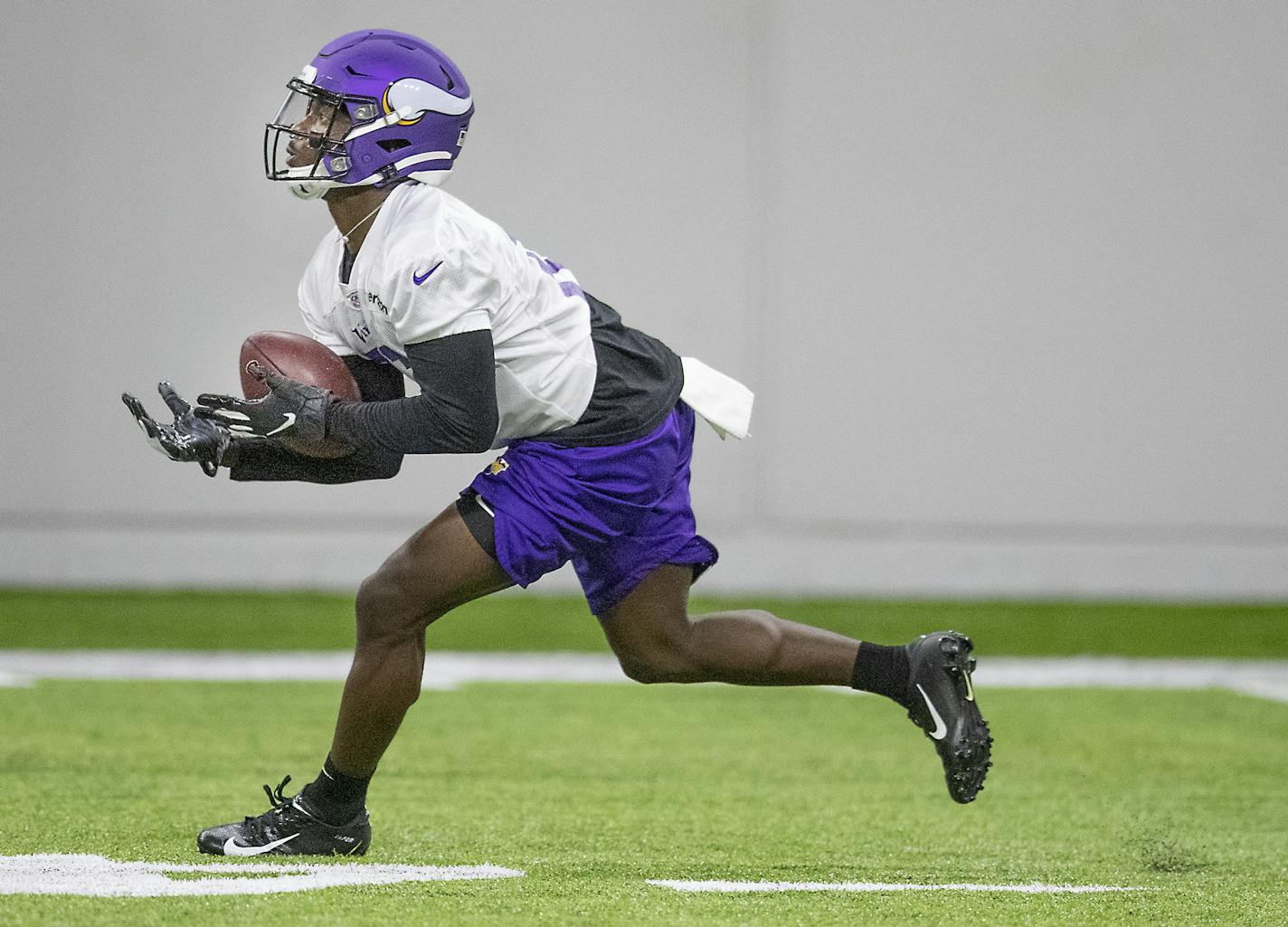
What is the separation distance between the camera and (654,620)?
2695 mm

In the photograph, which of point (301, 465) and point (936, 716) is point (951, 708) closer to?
point (936, 716)

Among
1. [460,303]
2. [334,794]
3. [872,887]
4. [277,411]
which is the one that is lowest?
[872,887]

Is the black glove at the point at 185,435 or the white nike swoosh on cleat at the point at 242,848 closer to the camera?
the black glove at the point at 185,435

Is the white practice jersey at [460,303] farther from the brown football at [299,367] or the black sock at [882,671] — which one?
the black sock at [882,671]

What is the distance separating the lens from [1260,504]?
6.89 meters

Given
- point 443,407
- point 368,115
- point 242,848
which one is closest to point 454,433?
point 443,407

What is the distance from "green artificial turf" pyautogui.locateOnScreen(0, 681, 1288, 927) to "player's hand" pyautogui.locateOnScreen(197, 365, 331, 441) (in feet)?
2.23

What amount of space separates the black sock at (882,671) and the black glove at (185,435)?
43.9 inches

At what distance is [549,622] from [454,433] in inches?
152

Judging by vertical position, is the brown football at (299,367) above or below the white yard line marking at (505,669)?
above

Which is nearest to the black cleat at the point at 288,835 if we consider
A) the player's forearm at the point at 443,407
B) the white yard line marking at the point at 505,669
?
the player's forearm at the point at 443,407

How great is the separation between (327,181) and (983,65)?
481 centimetres

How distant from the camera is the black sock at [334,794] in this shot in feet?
8.56

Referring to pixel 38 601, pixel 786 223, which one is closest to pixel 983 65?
pixel 786 223
